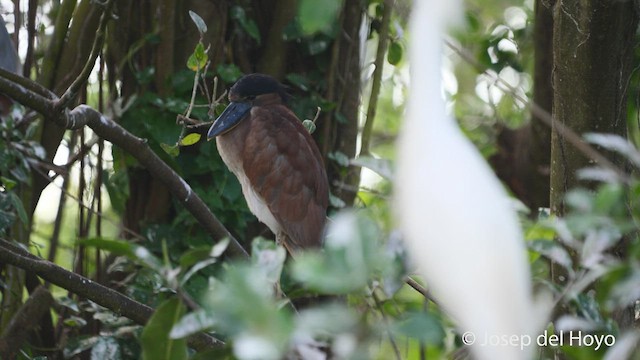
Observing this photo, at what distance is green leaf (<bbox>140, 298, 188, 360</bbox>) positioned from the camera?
1.35 m

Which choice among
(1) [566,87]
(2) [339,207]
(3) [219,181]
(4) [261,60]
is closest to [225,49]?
(4) [261,60]

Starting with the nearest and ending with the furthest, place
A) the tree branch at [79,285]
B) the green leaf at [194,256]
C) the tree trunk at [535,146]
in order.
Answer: the green leaf at [194,256] < the tree branch at [79,285] < the tree trunk at [535,146]

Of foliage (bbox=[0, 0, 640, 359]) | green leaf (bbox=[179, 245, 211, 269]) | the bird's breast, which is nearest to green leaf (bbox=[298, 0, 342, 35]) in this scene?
foliage (bbox=[0, 0, 640, 359])

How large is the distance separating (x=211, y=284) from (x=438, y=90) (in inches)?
16.3

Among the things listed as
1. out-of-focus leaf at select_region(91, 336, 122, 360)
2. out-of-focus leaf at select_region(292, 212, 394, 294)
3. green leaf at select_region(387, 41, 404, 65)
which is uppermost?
out-of-focus leaf at select_region(292, 212, 394, 294)

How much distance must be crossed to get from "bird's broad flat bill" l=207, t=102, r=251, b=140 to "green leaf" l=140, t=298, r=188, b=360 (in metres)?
1.29

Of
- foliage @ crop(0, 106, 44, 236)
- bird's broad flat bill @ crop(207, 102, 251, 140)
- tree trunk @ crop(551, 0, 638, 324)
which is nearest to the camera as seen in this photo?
tree trunk @ crop(551, 0, 638, 324)

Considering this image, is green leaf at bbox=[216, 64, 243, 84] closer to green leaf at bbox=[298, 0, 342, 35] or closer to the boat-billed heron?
the boat-billed heron

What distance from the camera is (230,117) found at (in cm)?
280

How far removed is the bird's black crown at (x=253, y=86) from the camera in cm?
283

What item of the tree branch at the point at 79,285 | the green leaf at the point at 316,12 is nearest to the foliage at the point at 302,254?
the green leaf at the point at 316,12

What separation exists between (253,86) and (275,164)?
0.27 meters

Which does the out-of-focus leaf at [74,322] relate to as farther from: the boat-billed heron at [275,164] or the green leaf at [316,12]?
the green leaf at [316,12]

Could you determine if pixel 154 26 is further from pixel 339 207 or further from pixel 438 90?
pixel 438 90
